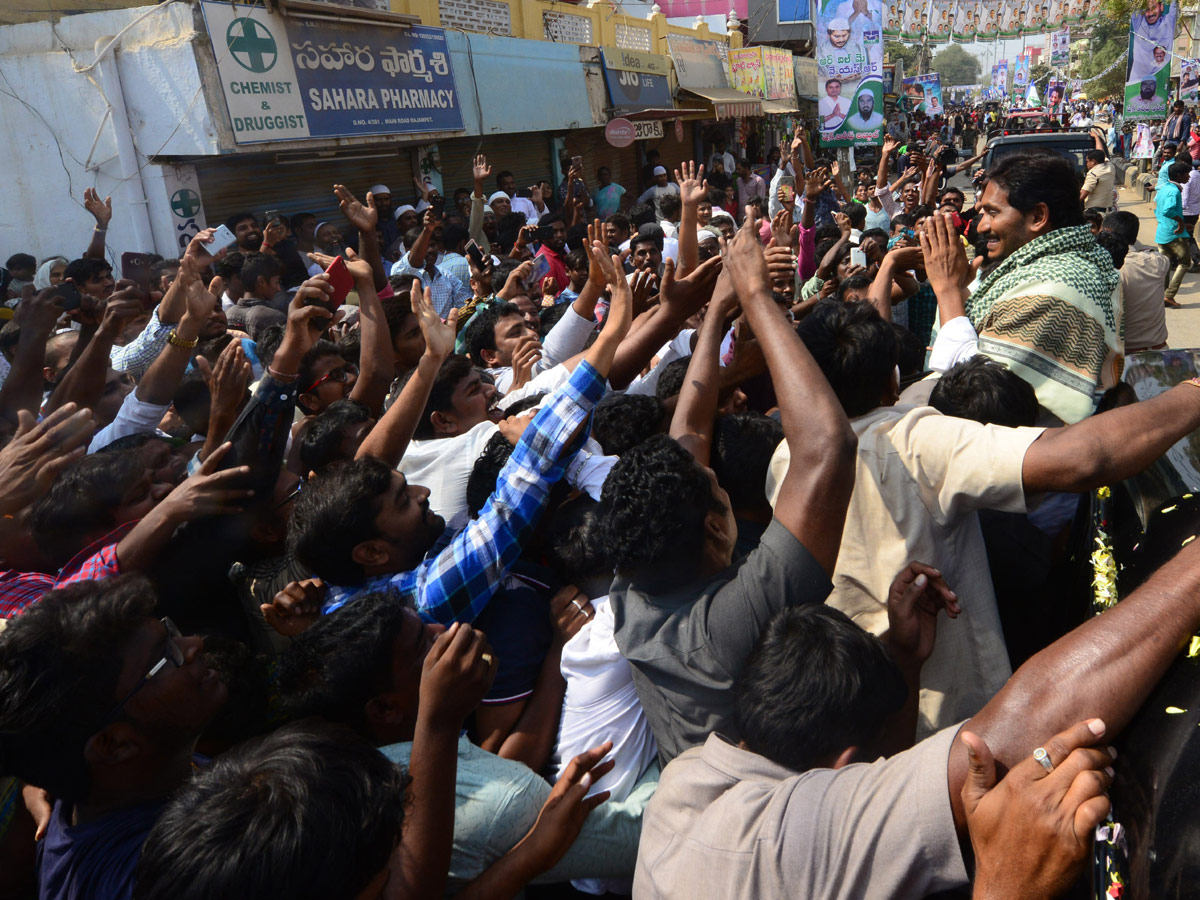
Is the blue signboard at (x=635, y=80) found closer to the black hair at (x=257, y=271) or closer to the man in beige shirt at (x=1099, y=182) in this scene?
the man in beige shirt at (x=1099, y=182)

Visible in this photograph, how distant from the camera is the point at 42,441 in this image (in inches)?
88.9

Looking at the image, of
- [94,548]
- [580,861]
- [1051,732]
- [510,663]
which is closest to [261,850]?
[580,861]

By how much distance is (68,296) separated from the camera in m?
3.82

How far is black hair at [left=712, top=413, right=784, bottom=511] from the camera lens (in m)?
2.35

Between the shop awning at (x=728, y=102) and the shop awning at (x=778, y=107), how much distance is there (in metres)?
0.58

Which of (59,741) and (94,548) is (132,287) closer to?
(94,548)

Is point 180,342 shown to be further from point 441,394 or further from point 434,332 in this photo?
point 434,332

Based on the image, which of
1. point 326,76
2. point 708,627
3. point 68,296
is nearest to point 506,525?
point 708,627

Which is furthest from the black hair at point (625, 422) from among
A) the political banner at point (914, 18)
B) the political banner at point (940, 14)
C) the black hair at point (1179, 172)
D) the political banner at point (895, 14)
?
the political banner at point (940, 14)

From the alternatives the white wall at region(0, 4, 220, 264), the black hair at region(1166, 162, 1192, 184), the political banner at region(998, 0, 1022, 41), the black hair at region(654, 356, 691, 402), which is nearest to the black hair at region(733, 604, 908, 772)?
the black hair at region(654, 356, 691, 402)

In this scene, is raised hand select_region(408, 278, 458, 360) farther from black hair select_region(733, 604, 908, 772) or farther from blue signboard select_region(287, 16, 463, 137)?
blue signboard select_region(287, 16, 463, 137)

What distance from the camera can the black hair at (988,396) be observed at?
2.20m

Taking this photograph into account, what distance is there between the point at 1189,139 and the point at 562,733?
2271 centimetres

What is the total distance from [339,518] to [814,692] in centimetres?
124
